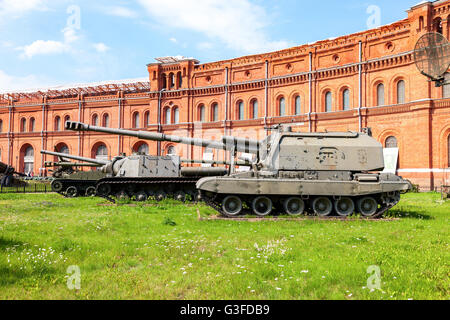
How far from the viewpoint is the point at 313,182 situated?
10.6 m

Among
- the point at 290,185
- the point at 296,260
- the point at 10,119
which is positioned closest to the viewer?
the point at 296,260

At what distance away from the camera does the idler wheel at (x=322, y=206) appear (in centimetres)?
1101

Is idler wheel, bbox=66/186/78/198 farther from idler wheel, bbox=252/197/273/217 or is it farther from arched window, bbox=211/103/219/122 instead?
arched window, bbox=211/103/219/122

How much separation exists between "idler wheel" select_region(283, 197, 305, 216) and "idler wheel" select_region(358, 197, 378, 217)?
178 centimetres

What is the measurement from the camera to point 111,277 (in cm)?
479

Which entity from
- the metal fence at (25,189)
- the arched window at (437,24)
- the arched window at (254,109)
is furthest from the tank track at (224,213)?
the arched window at (254,109)

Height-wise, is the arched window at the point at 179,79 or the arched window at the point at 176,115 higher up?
the arched window at the point at 179,79

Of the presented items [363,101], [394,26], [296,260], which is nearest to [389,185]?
[296,260]

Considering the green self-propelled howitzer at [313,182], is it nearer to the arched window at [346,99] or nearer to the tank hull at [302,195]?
the tank hull at [302,195]

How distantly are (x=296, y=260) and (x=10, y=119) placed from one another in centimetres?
5320

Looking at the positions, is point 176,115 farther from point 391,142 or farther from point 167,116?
point 391,142
